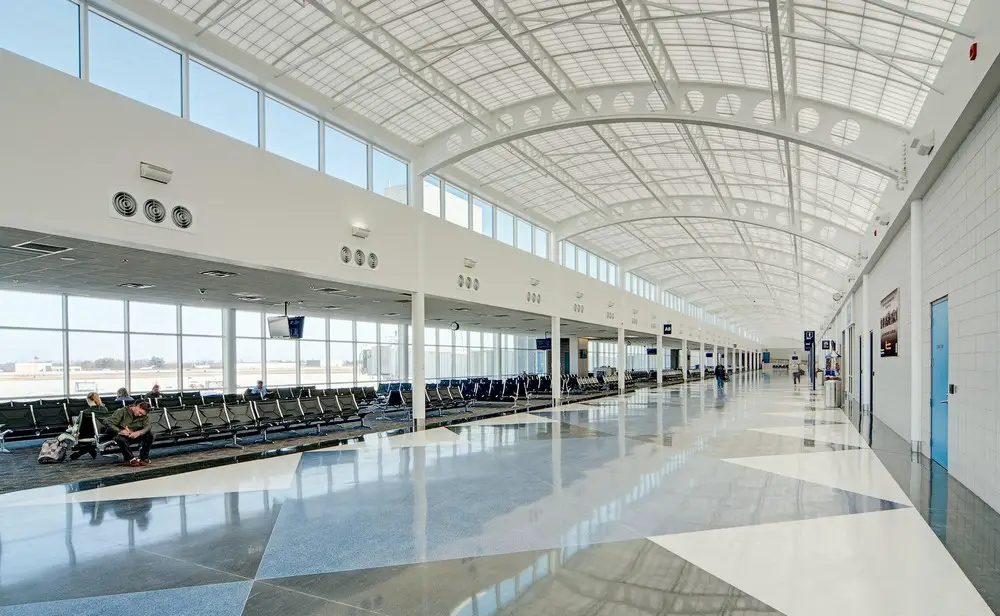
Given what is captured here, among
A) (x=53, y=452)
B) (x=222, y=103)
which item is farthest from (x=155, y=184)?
(x=53, y=452)

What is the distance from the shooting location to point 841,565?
4750 millimetres

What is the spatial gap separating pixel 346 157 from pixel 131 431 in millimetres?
8269

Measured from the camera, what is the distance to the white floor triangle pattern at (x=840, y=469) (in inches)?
299

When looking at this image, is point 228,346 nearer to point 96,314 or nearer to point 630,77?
point 96,314

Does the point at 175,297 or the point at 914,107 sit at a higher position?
the point at 914,107

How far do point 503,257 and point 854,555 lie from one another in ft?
51.1

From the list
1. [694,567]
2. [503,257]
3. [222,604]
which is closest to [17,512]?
[222,604]

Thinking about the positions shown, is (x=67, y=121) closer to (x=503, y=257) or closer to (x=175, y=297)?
(x=175, y=297)

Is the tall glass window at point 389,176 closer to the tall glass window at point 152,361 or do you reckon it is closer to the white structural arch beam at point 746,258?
the tall glass window at point 152,361

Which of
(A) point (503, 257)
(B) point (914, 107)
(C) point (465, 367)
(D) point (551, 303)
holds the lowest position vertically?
(C) point (465, 367)

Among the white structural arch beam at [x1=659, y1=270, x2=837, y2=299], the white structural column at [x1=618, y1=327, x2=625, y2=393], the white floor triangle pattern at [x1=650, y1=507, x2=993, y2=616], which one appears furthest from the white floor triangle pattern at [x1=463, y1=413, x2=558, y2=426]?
the white structural arch beam at [x1=659, y1=270, x2=837, y2=299]

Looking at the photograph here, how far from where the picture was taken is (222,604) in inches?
164

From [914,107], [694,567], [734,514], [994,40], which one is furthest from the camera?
[914,107]

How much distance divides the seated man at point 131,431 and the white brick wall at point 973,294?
11.9 meters
